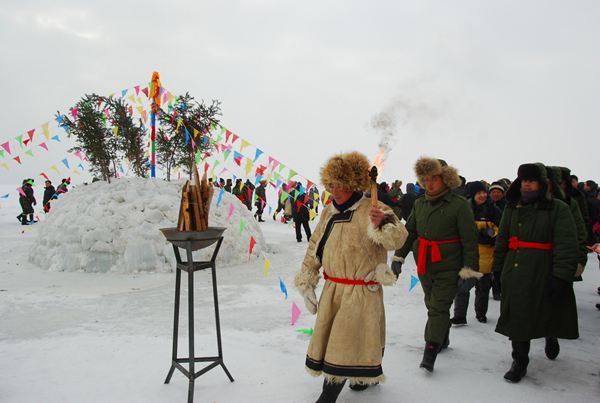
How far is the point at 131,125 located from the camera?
30.1 feet

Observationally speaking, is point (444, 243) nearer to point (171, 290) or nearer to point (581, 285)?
point (171, 290)

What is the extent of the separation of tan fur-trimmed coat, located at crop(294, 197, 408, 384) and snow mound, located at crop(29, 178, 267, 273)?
17.6 feet

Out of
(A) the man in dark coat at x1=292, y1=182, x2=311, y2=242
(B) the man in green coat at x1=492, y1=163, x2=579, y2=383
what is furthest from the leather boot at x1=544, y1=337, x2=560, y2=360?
(A) the man in dark coat at x1=292, y1=182, x2=311, y2=242

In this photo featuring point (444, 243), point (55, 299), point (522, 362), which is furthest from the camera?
point (55, 299)

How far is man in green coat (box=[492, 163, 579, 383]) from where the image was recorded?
3.21 metres

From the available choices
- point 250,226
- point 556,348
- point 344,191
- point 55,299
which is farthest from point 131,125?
point 556,348

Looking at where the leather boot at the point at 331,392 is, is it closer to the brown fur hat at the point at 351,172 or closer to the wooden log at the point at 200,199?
the brown fur hat at the point at 351,172

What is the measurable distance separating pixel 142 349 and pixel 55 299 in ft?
8.94

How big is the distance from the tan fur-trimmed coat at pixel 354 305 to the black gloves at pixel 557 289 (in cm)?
158

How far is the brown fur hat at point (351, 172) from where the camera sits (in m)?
2.82

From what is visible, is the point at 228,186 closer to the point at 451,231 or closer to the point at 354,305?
the point at 451,231

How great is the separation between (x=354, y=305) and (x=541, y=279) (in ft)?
6.08

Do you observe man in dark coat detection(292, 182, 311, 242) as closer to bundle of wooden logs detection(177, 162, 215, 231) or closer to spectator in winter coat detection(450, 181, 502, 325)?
spectator in winter coat detection(450, 181, 502, 325)

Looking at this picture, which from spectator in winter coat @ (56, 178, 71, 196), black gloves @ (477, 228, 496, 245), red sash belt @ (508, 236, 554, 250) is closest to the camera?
red sash belt @ (508, 236, 554, 250)
